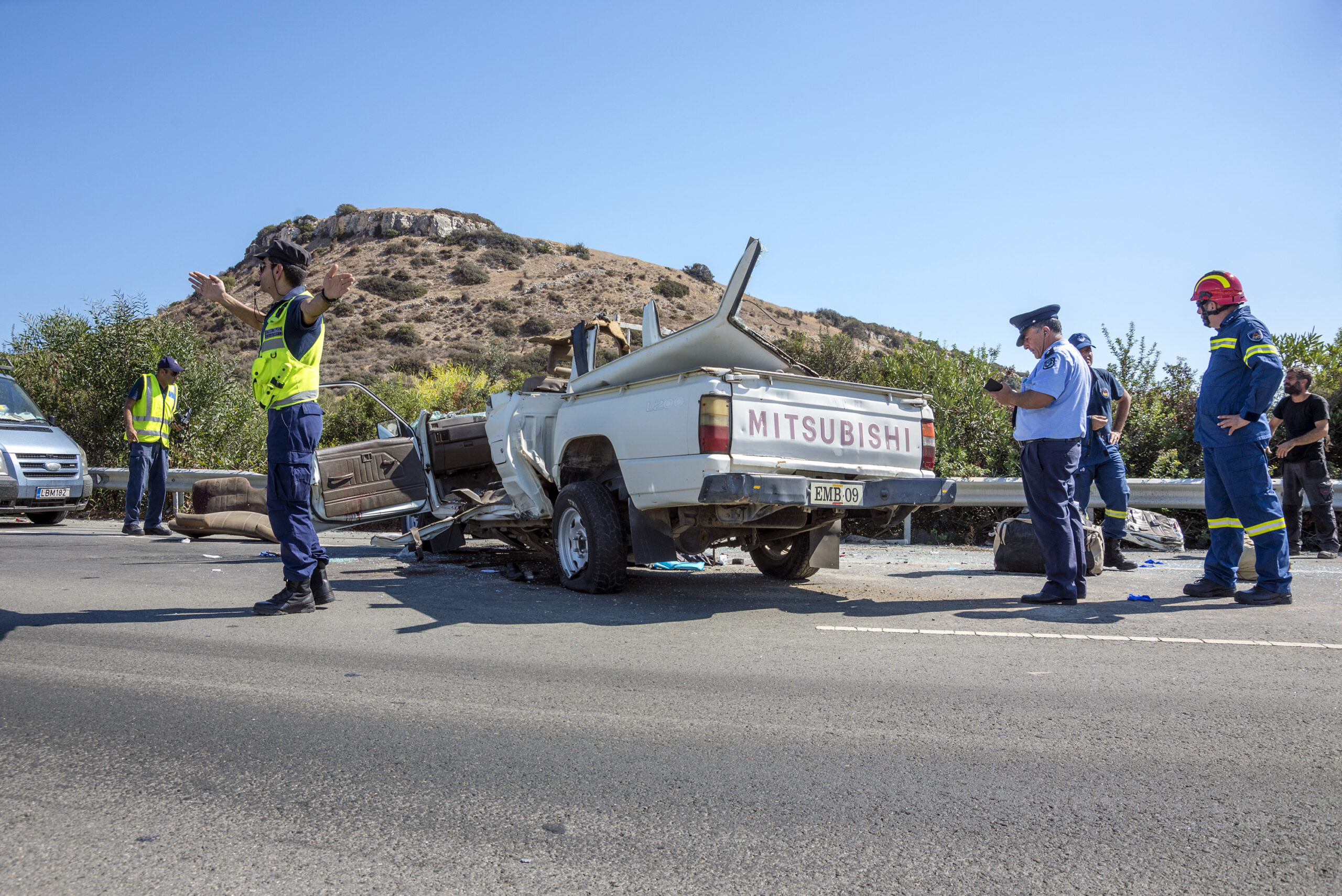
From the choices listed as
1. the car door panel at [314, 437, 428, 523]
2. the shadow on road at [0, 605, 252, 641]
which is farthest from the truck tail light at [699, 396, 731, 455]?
the car door panel at [314, 437, 428, 523]

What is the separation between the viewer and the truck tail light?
509 cm

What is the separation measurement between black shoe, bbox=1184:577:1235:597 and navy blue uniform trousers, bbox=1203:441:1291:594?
0.03 metres

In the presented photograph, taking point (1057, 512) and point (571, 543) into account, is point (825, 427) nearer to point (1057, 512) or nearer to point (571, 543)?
point (1057, 512)

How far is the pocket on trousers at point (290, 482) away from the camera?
5.08 meters

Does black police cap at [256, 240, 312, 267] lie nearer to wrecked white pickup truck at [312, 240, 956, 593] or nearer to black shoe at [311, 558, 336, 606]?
wrecked white pickup truck at [312, 240, 956, 593]

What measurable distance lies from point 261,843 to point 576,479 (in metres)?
4.41

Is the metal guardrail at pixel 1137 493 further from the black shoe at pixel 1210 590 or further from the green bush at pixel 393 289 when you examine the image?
the green bush at pixel 393 289

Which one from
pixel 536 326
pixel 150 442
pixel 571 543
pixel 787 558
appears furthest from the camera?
pixel 536 326

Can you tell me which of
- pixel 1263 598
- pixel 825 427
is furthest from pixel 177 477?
pixel 1263 598

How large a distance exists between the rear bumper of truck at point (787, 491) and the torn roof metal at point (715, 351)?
2.93 ft

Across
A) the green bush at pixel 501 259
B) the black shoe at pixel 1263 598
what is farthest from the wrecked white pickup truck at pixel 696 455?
the green bush at pixel 501 259

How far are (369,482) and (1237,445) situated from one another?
704 centimetres

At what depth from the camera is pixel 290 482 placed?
5.09m

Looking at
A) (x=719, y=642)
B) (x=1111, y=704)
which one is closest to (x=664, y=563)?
(x=719, y=642)
